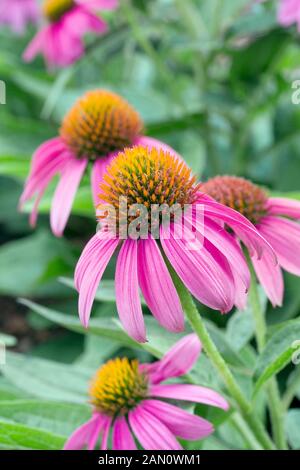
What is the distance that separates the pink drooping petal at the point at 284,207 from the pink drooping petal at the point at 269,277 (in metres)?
0.06

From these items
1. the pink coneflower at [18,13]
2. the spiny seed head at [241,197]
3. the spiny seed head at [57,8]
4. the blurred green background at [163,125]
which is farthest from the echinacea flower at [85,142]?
the pink coneflower at [18,13]

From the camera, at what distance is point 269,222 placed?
74 centimetres

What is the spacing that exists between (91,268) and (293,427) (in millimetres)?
407

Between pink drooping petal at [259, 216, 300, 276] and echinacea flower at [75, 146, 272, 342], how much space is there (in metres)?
0.08

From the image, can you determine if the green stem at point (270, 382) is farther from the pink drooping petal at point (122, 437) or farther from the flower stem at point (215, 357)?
the pink drooping petal at point (122, 437)

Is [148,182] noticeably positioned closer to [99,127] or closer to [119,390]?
[119,390]

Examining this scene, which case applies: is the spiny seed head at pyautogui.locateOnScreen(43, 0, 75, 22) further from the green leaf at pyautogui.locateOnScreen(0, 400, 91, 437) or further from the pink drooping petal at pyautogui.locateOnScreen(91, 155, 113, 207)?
the green leaf at pyautogui.locateOnScreen(0, 400, 91, 437)

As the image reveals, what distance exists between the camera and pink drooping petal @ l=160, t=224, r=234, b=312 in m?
0.57

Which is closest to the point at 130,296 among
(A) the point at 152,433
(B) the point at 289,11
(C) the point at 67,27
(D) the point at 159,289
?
(D) the point at 159,289

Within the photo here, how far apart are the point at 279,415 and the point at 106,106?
1.52 ft

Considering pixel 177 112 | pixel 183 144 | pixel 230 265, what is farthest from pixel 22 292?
pixel 230 265

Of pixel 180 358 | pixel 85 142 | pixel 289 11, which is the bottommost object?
pixel 180 358

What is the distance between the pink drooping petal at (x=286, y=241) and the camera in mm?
701
